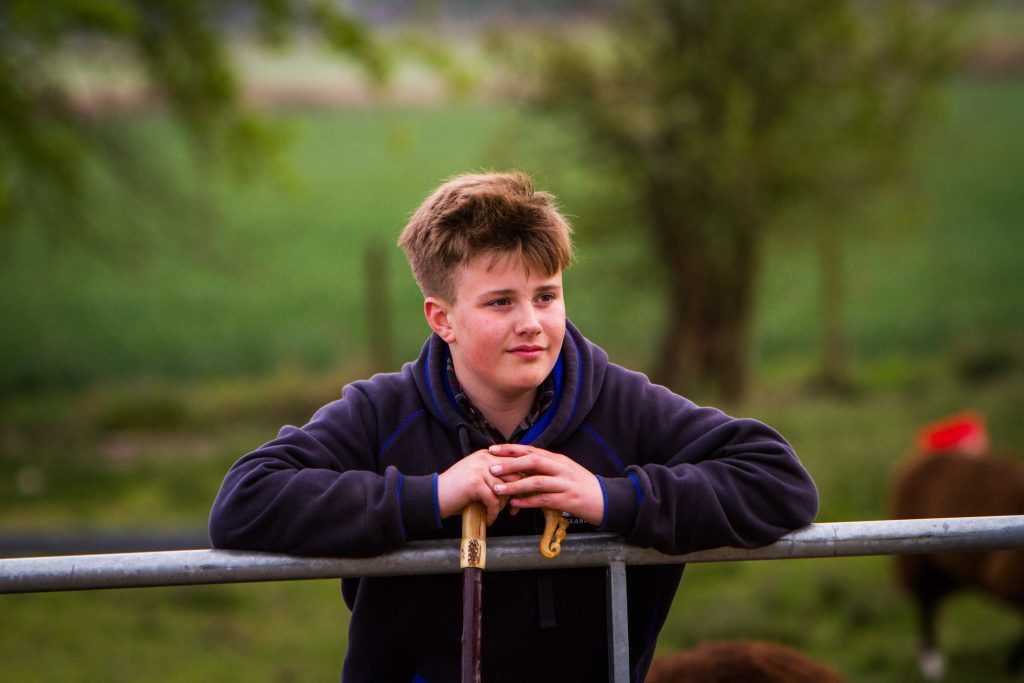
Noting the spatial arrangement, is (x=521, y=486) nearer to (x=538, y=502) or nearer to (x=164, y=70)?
(x=538, y=502)

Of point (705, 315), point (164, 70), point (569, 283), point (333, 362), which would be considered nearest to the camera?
point (164, 70)

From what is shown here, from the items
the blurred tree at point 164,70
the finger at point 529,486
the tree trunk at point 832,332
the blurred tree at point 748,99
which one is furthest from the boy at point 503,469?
the tree trunk at point 832,332

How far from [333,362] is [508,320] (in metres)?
14.3

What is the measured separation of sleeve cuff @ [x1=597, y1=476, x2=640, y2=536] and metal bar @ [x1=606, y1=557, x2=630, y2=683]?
0.19 feet

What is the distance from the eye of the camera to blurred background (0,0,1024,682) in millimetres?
7855

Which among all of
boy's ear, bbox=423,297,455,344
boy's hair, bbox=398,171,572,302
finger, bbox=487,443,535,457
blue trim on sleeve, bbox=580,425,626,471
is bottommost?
finger, bbox=487,443,535,457

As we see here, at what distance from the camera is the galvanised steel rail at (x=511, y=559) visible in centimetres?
188

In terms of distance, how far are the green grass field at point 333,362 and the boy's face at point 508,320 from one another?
5.14m

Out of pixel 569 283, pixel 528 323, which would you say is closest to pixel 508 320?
pixel 528 323

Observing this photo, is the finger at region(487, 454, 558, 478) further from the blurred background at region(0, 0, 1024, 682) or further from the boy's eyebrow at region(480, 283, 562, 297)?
the blurred background at region(0, 0, 1024, 682)

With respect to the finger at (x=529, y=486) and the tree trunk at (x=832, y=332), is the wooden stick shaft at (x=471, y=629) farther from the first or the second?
the tree trunk at (x=832, y=332)

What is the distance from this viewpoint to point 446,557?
1938 mm

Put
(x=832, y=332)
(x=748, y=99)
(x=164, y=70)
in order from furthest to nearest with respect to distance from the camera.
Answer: (x=832, y=332)
(x=748, y=99)
(x=164, y=70)

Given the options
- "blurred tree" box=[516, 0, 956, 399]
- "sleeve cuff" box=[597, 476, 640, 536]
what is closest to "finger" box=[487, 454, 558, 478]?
"sleeve cuff" box=[597, 476, 640, 536]
